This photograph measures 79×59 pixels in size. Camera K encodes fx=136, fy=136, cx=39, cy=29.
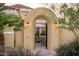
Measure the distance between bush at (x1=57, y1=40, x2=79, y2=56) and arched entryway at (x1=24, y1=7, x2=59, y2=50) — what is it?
149 millimetres

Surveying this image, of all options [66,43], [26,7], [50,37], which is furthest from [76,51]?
[26,7]

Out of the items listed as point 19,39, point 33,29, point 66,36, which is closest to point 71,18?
point 66,36

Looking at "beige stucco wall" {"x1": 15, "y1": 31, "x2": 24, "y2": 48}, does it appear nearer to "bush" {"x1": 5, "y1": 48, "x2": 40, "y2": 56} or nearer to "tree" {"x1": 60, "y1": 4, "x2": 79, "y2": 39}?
"bush" {"x1": 5, "y1": 48, "x2": 40, "y2": 56}

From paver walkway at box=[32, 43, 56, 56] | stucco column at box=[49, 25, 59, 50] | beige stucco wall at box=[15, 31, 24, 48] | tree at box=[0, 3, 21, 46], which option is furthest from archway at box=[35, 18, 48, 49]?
tree at box=[0, 3, 21, 46]

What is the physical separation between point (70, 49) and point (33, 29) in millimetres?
884

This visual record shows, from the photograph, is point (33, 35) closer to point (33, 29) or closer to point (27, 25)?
point (33, 29)

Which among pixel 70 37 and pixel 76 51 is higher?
pixel 70 37

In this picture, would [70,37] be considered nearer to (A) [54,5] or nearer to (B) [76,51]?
(B) [76,51]

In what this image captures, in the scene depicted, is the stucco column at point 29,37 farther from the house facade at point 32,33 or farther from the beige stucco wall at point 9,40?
the beige stucco wall at point 9,40

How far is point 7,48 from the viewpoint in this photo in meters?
2.95

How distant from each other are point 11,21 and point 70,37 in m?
1.32

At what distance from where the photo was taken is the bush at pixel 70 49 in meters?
2.86

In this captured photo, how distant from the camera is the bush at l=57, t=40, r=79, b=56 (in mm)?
2859

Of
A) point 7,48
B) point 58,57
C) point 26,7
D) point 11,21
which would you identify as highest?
point 26,7
